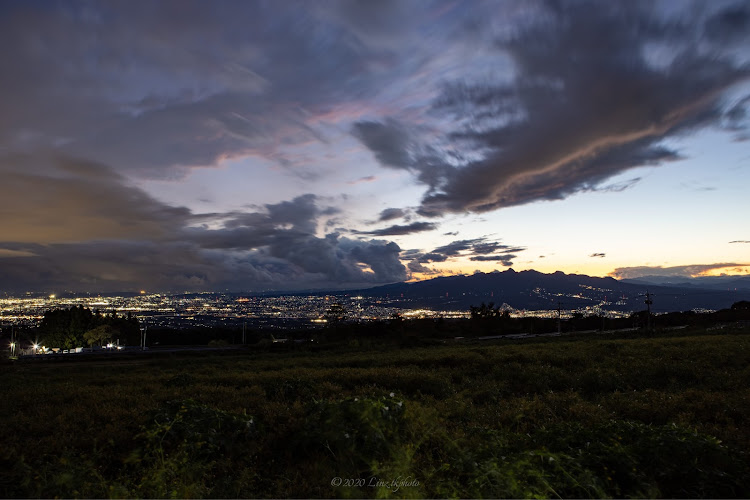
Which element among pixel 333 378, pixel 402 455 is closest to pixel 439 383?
pixel 333 378

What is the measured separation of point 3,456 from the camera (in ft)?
22.4

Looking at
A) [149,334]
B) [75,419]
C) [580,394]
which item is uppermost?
[75,419]

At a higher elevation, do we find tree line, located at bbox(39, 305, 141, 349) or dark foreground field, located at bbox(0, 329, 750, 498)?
dark foreground field, located at bbox(0, 329, 750, 498)

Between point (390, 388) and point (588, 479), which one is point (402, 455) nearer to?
point (588, 479)

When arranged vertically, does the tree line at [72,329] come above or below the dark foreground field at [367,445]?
below

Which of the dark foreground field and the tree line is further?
the tree line

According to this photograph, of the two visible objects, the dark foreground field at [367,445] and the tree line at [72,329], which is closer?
the dark foreground field at [367,445]

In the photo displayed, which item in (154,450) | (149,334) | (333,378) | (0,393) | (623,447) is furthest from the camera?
(149,334)

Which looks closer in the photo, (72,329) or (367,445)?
(367,445)

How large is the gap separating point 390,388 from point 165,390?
802cm

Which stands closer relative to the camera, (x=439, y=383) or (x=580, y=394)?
(x=580, y=394)

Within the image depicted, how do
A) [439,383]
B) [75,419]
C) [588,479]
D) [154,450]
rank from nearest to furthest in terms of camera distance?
[588,479], [154,450], [75,419], [439,383]

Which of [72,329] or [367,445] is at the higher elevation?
[367,445]

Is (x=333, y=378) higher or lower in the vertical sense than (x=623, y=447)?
lower
